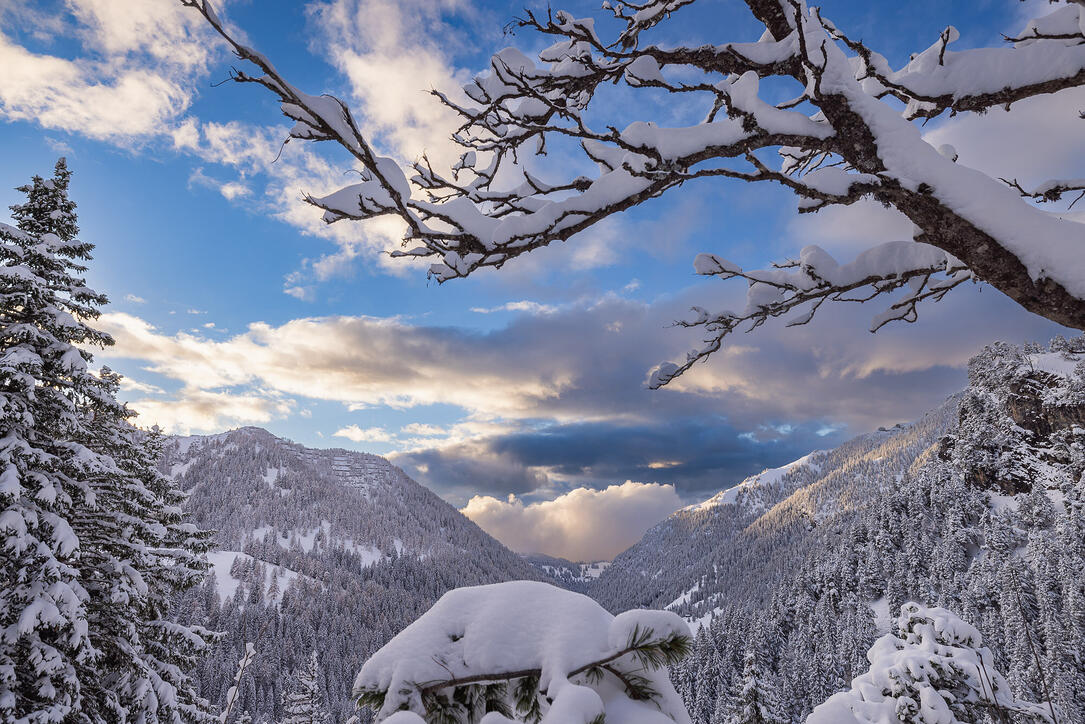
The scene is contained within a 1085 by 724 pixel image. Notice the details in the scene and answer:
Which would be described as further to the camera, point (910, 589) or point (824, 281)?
point (910, 589)

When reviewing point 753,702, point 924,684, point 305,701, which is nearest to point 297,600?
point 305,701

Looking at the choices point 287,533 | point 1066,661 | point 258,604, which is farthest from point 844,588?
point 287,533

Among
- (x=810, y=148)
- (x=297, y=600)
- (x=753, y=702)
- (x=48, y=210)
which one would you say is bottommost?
(x=297, y=600)

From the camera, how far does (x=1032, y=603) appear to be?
50.0m

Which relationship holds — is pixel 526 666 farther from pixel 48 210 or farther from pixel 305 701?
pixel 305 701

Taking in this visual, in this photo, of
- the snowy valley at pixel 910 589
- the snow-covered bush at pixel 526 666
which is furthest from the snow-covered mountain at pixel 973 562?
the snow-covered bush at pixel 526 666

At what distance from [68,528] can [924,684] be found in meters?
15.4

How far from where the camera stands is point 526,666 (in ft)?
5.91

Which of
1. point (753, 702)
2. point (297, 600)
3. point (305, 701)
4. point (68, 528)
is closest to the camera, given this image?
point (68, 528)

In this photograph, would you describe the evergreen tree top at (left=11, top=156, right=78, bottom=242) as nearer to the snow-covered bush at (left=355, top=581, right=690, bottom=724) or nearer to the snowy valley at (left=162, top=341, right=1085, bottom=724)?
the snow-covered bush at (left=355, top=581, right=690, bottom=724)

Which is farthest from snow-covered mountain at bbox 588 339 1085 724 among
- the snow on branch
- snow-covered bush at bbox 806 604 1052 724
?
the snow on branch

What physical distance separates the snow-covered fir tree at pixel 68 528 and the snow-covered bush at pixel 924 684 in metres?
12.1

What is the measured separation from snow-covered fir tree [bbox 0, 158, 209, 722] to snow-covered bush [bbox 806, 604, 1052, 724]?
1215 centimetres

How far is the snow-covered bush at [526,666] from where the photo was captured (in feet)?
5.79
